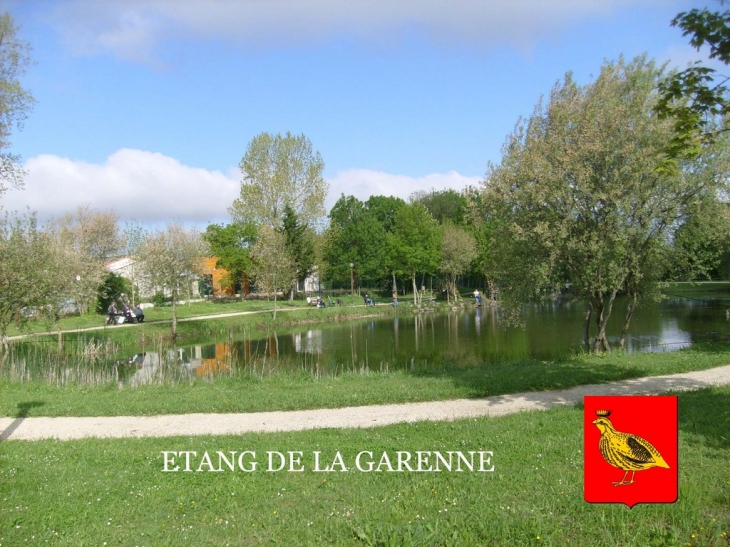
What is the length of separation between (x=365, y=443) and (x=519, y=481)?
237cm

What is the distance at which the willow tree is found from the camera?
15.1 meters

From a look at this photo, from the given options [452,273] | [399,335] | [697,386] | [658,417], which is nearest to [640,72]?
[697,386]

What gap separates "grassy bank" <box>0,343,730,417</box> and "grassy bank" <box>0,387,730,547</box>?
11.3ft

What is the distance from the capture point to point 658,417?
17.5 feet

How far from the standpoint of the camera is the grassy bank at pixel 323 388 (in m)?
11.3

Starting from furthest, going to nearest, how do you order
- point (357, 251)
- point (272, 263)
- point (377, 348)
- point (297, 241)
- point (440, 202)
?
point (440, 202) → point (357, 251) → point (297, 241) → point (272, 263) → point (377, 348)

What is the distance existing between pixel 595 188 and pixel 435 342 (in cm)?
1495

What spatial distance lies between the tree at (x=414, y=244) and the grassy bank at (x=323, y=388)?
132 ft

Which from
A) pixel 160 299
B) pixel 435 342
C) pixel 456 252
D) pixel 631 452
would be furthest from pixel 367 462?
pixel 456 252

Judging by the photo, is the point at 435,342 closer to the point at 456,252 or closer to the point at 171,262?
the point at 171,262

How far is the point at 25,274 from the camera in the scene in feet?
59.3

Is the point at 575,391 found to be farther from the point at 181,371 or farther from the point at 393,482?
the point at 181,371

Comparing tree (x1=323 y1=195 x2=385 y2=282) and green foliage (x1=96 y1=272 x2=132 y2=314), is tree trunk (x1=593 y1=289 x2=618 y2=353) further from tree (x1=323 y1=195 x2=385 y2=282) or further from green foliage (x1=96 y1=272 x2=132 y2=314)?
tree (x1=323 y1=195 x2=385 y2=282)

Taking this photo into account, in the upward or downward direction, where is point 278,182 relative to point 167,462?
upward
